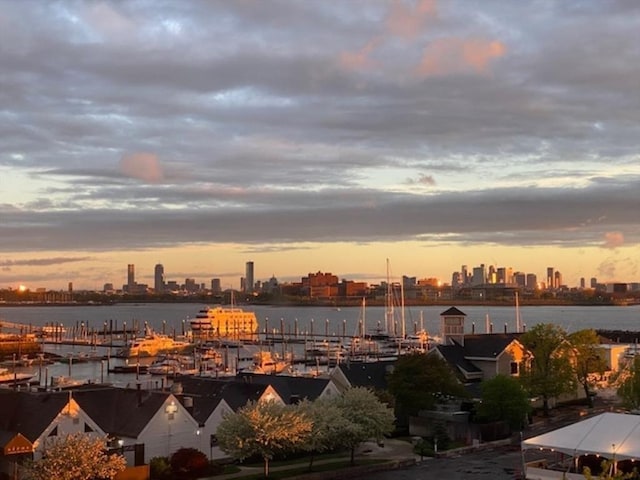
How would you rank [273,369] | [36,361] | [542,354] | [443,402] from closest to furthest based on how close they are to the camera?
[443,402], [542,354], [273,369], [36,361]

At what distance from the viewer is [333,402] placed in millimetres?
45938

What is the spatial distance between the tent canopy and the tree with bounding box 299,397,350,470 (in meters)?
10.8

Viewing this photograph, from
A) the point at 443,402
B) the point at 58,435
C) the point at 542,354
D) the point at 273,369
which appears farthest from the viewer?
the point at 273,369

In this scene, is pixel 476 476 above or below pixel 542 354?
below

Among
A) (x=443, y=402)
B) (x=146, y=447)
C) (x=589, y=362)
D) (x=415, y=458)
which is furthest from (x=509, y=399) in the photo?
(x=146, y=447)

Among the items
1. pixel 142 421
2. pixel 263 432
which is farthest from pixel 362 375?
pixel 142 421

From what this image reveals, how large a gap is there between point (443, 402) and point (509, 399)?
4886 mm

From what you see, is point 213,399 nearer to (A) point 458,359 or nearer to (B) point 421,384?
(B) point 421,384

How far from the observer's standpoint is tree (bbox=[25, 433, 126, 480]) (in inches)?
1344

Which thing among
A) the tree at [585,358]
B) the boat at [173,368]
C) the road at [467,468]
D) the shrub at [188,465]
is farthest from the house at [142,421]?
the boat at [173,368]

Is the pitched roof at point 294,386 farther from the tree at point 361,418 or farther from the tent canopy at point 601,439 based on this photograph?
the tent canopy at point 601,439

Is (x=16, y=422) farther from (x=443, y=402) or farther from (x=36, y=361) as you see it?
(x=36, y=361)

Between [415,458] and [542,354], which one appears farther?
[542,354]

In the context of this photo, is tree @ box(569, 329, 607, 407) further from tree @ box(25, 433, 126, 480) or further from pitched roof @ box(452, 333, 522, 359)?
tree @ box(25, 433, 126, 480)
